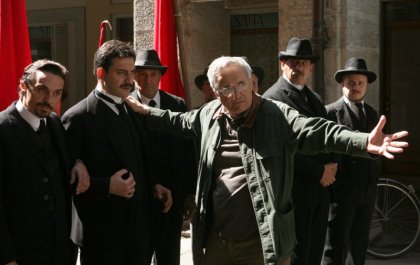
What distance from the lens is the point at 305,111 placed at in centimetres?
570

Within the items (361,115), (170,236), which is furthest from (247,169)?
(361,115)

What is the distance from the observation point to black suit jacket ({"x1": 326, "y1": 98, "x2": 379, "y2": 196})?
6188 mm

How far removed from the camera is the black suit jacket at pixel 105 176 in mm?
4445

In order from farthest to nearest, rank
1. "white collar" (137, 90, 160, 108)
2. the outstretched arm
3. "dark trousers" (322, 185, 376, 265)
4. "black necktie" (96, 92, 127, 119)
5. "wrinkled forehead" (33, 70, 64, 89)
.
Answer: "dark trousers" (322, 185, 376, 265), "white collar" (137, 90, 160, 108), "black necktie" (96, 92, 127, 119), "wrinkled forehead" (33, 70, 64, 89), the outstretched arm

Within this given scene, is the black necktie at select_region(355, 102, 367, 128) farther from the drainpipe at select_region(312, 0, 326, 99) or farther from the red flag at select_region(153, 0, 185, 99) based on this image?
the red flag at select_region(153, 0, 185, 99)

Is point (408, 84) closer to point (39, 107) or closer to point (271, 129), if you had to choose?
point (271, 129)

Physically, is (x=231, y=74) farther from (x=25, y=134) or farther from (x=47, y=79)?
(x=25, y=134)

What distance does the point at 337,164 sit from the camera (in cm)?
585

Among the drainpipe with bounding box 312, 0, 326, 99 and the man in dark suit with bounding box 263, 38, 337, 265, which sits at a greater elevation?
the drainpipe with bounding box 312, 0, 326, 99

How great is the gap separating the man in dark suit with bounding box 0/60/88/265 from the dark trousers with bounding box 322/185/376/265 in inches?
108

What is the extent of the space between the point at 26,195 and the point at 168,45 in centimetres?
323

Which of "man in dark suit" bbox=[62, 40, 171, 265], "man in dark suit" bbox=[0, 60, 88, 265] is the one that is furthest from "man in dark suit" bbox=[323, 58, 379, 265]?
"man in dark suit" bbox=[0, 60, 88, 265]

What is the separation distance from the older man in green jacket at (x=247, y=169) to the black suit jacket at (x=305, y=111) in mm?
1248

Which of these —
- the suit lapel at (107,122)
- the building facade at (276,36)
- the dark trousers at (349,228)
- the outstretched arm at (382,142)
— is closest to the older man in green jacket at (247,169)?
the outstretched arm at (382,142)
